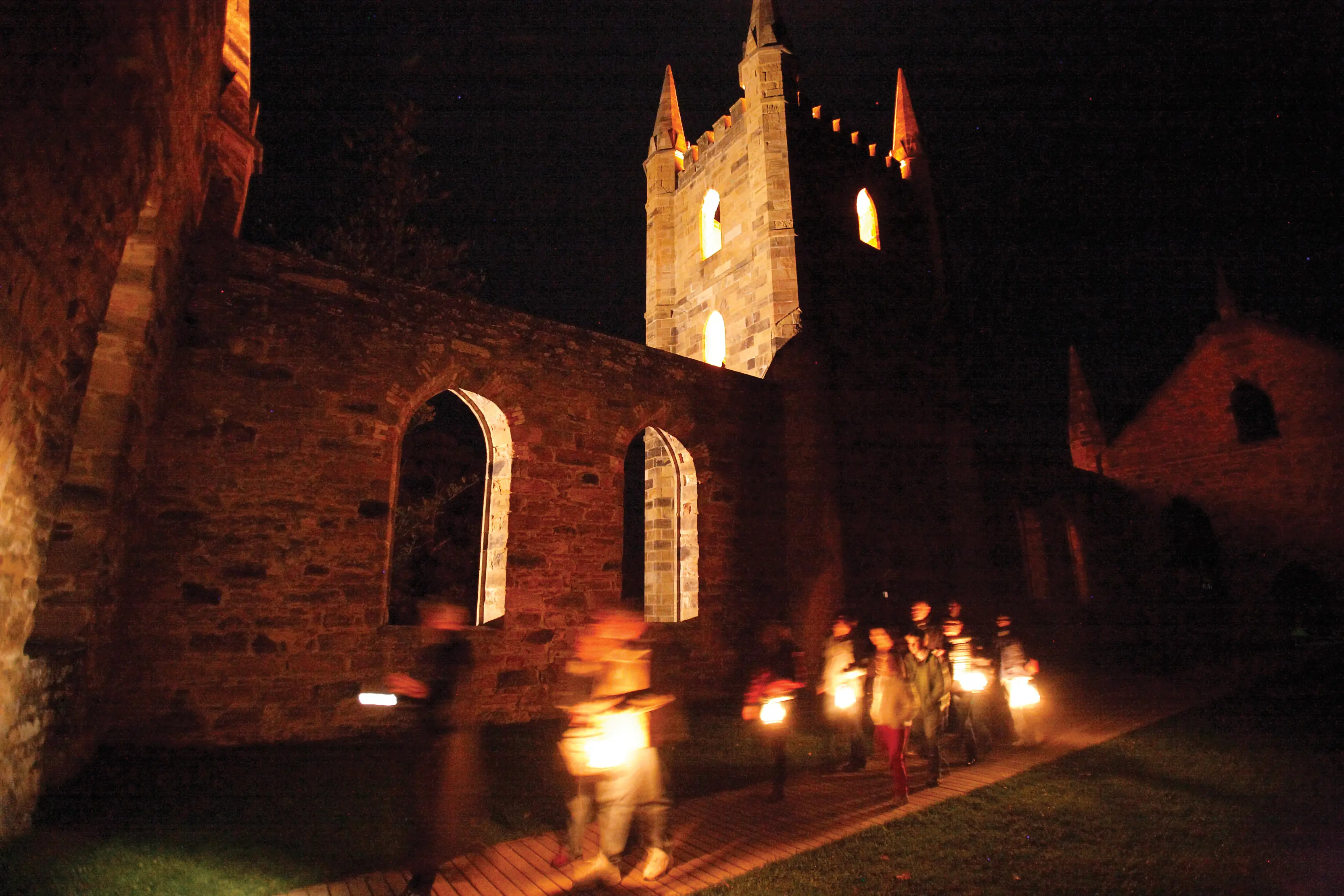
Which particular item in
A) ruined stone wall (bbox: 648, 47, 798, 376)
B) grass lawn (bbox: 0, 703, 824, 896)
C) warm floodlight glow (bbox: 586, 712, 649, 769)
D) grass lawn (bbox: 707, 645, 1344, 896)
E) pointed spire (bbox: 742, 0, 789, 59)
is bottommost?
grass lawn (bbox: 707, 645, 1344, 896)

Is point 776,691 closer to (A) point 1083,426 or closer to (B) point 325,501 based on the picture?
(B) point 325,501

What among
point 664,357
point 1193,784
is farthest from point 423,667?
point 664,357

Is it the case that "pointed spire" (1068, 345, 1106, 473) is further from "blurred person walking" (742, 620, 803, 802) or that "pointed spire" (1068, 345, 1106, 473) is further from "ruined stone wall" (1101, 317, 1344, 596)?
"blurred person walking" (742, 620, 803, 802)

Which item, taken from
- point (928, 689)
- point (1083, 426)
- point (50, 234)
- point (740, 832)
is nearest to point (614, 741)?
point (740, 832)

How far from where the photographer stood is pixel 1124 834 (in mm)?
4949

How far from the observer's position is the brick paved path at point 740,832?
4129 millimetres

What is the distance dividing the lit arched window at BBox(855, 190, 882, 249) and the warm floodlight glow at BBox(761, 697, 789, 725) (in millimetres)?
14254

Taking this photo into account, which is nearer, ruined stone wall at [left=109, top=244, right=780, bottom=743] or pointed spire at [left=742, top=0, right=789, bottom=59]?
ruined stone wall at [left=109, top=244, right=780, bottom=743]

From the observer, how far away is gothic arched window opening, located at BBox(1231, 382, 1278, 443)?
19953 mm

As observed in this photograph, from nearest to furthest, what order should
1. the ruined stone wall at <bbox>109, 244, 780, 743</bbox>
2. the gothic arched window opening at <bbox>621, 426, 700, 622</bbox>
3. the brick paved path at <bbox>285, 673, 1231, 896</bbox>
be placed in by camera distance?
the brick paved path at <bbox>285, 673, 1231, 896</bbox>
the ruined stone wall at <bbox>109, 244, 780, 743</bbox>
the gothic arched window opening at <bbox>621, 426, 700, 622</bbox>

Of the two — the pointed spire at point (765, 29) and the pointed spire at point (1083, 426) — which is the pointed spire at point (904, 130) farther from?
the pointed spire at point (1083, 426)

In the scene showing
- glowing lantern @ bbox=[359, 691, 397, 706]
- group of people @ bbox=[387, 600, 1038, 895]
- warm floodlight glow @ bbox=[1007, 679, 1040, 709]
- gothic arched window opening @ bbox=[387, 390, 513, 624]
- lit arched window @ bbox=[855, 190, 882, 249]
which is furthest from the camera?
lit arched window @ bbox=[855, 190, 882, 249]

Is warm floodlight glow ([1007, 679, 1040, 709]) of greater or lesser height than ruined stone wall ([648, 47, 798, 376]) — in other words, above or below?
below

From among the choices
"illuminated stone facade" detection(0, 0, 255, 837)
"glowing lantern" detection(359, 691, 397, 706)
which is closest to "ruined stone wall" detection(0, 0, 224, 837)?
"illuminated stone facade" detection(0, 0, 255, 837)
